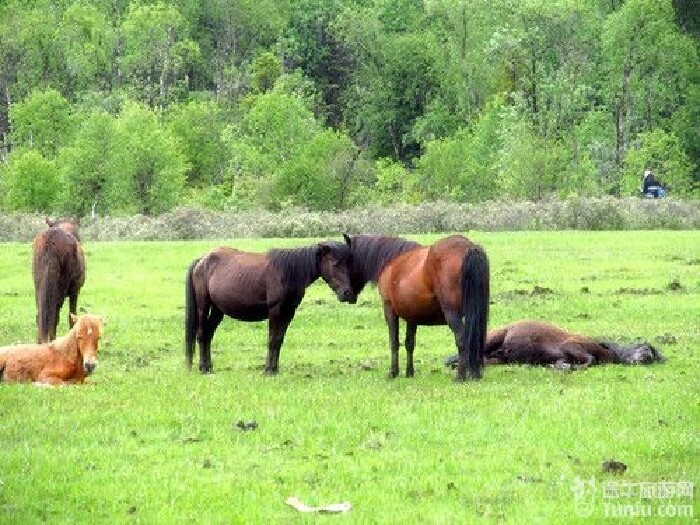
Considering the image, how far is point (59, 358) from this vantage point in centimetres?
1523

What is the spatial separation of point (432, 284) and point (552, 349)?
2.29m

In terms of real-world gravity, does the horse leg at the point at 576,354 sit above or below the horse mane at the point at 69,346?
below

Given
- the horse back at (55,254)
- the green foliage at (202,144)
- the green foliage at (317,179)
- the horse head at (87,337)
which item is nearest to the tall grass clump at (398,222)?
the green foliage at (317,179)

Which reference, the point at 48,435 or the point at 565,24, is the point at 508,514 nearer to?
the point at 48,435

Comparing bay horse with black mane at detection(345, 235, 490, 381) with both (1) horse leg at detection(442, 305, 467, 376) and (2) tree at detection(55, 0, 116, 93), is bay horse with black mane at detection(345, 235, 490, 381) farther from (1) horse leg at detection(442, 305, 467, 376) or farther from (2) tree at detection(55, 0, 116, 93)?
(2) tree at detection(55, 0, 116, 93)

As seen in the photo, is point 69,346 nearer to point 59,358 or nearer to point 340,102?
point 59,358

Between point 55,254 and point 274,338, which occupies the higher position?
point 55,254

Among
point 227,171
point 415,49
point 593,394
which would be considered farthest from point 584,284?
point 415,49

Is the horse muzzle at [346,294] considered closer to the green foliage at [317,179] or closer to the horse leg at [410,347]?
the horse leg at [410,347]

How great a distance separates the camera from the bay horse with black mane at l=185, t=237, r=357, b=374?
55.2ft

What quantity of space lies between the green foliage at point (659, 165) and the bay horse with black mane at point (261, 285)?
2207 inches

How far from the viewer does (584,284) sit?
94.7 feet

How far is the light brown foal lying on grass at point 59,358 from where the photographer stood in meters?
14.9

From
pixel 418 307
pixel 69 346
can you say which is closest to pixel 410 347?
pixel 418 307
